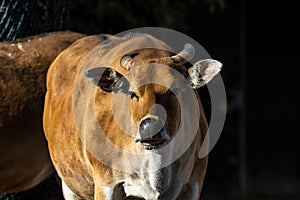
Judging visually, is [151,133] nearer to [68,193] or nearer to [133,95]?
[133,95]

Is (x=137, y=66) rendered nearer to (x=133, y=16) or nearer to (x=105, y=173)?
(x=105, y=173)

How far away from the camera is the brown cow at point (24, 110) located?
248 inches

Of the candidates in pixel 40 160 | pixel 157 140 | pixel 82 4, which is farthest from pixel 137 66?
pixel 82 4

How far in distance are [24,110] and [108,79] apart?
1387mm

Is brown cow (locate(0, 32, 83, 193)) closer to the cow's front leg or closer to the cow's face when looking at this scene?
the cow's front leg

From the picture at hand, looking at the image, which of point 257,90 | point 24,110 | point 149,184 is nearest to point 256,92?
point 257,90

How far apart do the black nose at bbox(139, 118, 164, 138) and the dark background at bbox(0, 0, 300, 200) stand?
616 centimetres

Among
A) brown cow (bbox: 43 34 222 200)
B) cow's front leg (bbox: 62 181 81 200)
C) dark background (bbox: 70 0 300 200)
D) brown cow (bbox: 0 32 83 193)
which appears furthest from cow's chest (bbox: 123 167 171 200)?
dark background (bbox: 70 0 300 200)

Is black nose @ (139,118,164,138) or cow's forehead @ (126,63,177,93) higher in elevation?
cow's forehead @ (126,63,177,93)

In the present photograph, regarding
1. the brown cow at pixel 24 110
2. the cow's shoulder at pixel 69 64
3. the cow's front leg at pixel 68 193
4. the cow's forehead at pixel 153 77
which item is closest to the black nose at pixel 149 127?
the cow's forehead at pixel 153 77

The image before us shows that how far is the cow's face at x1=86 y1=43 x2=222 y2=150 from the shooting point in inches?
188

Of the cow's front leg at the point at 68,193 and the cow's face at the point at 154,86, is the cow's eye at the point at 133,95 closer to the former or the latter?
the cow's face at the point at 154,86

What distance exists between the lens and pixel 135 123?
4949 mm

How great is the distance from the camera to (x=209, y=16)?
35.9ft
